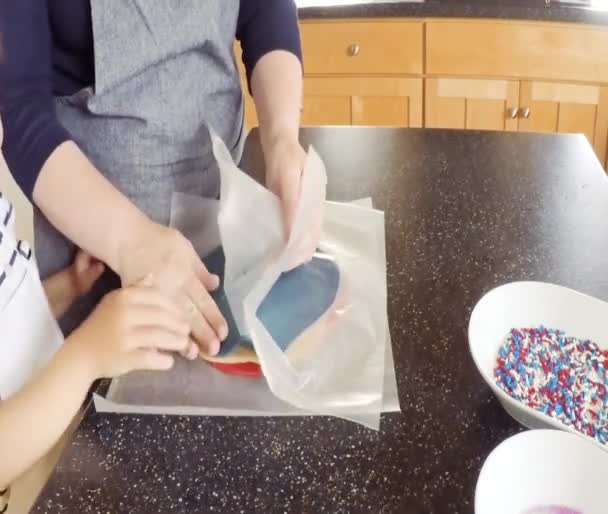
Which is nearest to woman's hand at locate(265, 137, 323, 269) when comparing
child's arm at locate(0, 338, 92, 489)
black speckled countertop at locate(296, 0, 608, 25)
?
child's arm at locate(0, 338, 92, 489)

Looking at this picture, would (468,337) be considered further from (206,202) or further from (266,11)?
(266,11)

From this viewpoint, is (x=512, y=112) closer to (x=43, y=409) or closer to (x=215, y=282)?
(x=215, y=282)

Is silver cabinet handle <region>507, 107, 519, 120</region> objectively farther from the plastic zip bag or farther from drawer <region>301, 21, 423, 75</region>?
the plastic zip bag

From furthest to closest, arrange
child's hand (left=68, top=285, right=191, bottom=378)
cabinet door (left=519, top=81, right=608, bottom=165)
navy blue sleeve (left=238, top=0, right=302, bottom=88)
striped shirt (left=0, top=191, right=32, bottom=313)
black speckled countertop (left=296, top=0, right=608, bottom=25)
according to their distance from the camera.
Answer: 1. cabinet door (left=519, top=81, right=608, bottom=165)
2. black speckled countertop (left=296, top=0, right=608, bottom=25)
3. navy blue sleeve (left=238, top=0, right=302, bottom=88)
4. striped shirt (left=0, top=191, right=32, bottom=313)
5. child's hand (left=68, top=285, right=191, bottom=378)

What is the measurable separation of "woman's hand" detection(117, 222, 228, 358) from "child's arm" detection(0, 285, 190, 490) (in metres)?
0.03

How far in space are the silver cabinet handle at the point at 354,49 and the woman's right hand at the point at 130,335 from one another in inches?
54.4

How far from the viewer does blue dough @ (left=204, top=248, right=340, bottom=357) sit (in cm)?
66

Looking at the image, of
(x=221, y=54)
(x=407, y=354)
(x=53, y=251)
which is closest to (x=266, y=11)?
(x=221, y=54)

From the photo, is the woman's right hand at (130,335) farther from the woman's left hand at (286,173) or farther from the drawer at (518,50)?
the drawer at (518,50)

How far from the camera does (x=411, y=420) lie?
0.59 meters

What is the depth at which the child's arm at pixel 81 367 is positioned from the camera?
61 centimetres

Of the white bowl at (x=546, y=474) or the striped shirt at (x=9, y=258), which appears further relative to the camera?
the striped shirt at (x=9, y=258)

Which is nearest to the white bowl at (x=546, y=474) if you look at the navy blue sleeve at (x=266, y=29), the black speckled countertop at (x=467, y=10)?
the navy blue sleeve at (x=266, y=29)

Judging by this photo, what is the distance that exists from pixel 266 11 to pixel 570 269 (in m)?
0.47
